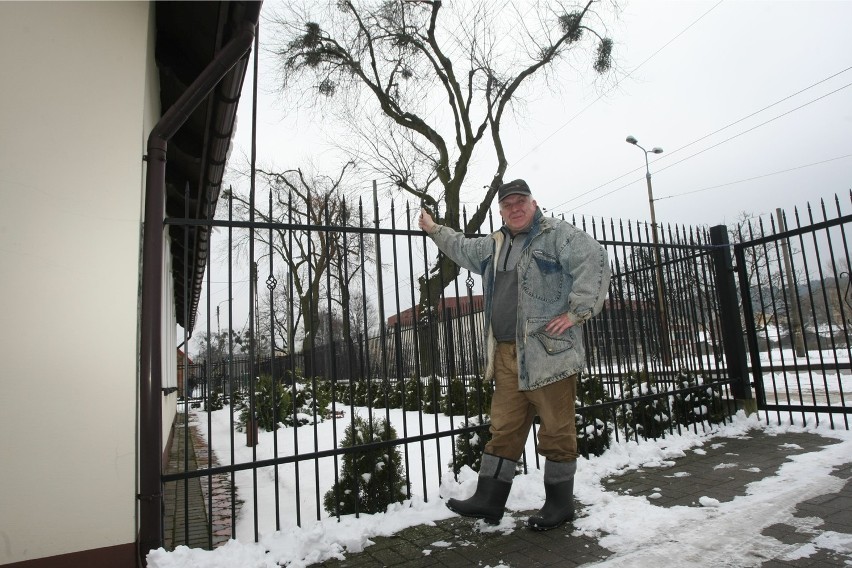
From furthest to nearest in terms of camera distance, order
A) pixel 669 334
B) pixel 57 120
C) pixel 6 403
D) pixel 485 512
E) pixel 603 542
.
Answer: pixel 669 334 → pixel 485 512 → pixel 603 542 → pixel 57 120 → pixel 6 403

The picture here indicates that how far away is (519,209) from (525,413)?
1.32 meters

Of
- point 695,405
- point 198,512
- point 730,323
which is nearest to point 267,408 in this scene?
point 198,512

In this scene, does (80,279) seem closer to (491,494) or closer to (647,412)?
(491,494)

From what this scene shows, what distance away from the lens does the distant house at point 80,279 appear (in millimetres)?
2344

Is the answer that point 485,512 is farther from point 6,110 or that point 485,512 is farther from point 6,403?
point 6,110

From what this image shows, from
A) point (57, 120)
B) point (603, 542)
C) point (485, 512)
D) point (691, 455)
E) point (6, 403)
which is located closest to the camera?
point (6, 403)

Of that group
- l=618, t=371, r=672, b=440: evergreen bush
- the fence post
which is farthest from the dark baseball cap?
the fence post

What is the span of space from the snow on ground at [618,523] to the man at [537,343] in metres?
0.28

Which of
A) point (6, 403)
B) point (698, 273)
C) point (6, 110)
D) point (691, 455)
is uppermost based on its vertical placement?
point (6, 110)

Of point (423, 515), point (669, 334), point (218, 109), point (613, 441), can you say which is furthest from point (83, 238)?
point (669, 334)

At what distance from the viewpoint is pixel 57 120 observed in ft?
8.38

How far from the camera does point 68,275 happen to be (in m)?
2.52

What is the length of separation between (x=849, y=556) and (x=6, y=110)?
15.3ft

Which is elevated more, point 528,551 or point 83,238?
point 83,238
